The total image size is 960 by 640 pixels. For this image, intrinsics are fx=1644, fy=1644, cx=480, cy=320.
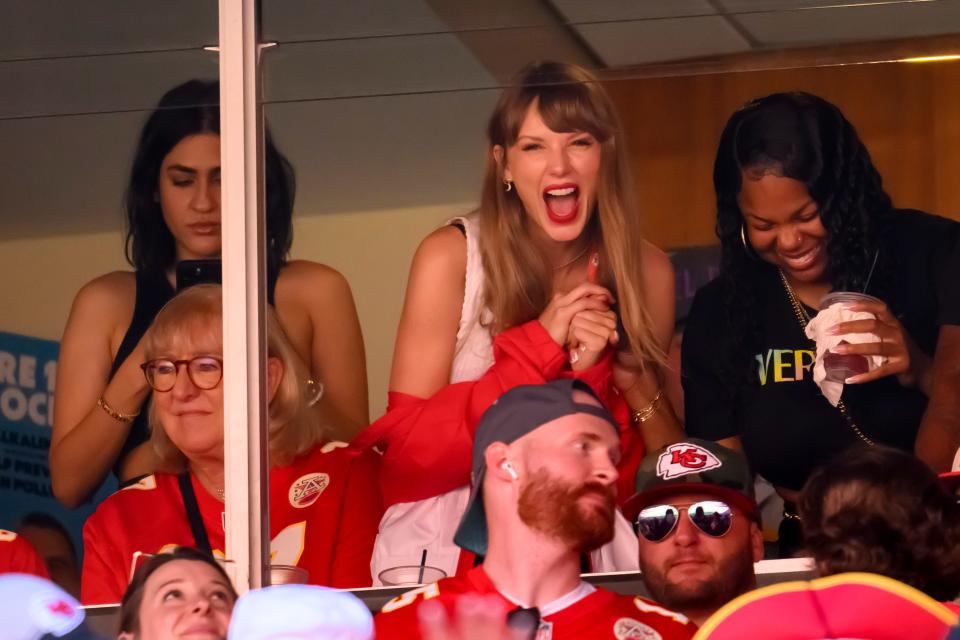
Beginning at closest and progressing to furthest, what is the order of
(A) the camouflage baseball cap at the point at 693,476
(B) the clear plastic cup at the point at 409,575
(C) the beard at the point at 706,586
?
(C) the beard at the point at 706,586
(A) the camouflage baseball cap at the point at 693,476
(B) the clear plastic cup at the point at 409,575

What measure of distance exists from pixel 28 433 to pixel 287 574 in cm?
88

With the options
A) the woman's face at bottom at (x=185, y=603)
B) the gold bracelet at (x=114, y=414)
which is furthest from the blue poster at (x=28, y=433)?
the woman's face at bottom at (x=185, y=603)

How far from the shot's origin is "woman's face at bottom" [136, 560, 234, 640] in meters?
3.37

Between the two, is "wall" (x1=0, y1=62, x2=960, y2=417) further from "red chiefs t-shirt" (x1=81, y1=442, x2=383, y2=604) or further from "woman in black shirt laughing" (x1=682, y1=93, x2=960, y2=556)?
"red chiefs t-shirt" (x1=81, y1=442, x2=383, y2=604)

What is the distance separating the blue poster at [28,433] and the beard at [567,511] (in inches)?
53.8

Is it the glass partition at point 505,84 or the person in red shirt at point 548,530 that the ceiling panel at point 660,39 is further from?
the person in red shirt at point 548,530

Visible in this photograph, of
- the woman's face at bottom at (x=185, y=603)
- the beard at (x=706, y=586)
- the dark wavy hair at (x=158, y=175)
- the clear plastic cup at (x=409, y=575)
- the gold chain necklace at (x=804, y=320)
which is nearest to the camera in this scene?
the woman's face at bottom at (x=185, y=603)

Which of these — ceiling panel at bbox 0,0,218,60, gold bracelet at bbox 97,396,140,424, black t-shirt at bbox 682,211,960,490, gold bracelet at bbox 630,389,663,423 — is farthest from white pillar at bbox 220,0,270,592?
black t-shirt at bbox 682,211,960,490

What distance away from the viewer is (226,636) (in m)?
3.37

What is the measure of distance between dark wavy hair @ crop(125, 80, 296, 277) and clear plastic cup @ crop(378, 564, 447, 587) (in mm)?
833

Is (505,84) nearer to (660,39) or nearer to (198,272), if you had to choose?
(660,39)

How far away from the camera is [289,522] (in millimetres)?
4199

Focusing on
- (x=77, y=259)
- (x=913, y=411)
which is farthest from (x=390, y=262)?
(x=913, y=411)

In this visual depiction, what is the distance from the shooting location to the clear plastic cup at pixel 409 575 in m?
4.18
